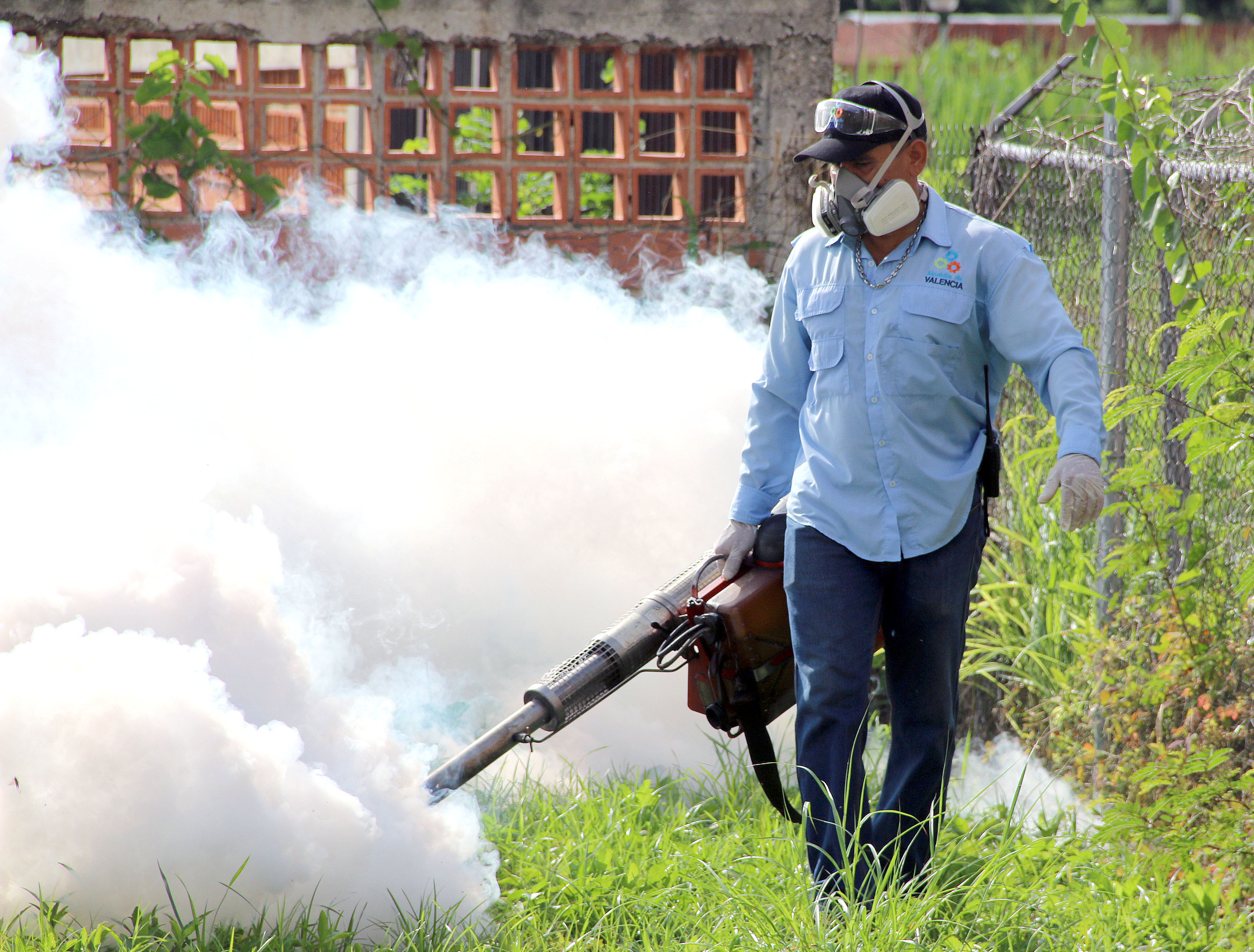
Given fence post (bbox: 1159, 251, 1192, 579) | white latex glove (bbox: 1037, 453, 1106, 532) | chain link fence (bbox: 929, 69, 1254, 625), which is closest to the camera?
white latex glove (bbox: 1037, 453, 1106, 532)

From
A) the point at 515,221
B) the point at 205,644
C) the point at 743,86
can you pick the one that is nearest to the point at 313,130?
the point at 515,221

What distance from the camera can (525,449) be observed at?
4.49m

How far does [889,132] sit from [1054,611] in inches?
78.0

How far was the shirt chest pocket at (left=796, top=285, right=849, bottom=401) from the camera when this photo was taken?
2893mm

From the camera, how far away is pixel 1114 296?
12.6ft

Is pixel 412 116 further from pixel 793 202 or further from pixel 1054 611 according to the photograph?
pixel 1054 611

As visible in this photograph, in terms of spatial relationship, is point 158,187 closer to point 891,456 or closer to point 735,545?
point 735,545

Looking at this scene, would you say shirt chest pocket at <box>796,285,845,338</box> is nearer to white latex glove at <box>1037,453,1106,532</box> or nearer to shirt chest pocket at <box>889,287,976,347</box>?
shirt chest pocket at <box>889,287,976,347</box>

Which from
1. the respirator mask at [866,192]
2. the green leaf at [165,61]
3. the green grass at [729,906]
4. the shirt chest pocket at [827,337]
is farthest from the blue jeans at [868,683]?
the green leaf at [165,61]

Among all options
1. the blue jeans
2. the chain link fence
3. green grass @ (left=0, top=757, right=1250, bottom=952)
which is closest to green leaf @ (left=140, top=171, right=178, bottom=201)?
the chain link fence

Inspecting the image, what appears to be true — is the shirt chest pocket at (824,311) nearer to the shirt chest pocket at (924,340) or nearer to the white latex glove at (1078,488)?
the shirt chest pocket at (924,340)

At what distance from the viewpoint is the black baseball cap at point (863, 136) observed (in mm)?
2828

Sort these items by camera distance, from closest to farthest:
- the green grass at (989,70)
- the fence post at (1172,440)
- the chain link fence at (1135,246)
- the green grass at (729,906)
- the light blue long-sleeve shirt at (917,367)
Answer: the green grass at (729,906) → the light blue long-sleeve shirt at (917,367) → the chain link fence at (1135,246) → the fence post at (1172,440) → the green grass at (989,70)

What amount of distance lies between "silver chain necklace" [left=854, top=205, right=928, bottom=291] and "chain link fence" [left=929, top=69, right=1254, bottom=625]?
0.62 metres
